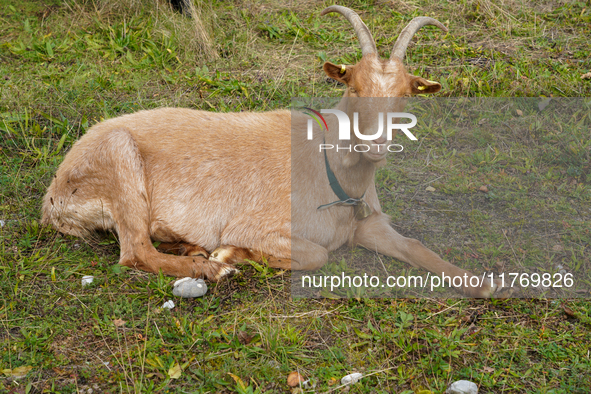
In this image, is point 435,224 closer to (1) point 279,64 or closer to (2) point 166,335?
(2) point 166,335

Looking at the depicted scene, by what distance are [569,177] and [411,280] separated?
227cm

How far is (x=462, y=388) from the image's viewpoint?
119 inches

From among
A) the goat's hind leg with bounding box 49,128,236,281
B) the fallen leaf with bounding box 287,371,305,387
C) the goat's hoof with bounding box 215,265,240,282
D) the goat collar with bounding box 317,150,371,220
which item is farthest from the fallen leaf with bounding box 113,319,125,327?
the goat collar with bounding box 317,150,371,220

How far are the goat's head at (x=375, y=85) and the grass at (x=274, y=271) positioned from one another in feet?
4.22

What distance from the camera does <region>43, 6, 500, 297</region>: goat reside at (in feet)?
14.0

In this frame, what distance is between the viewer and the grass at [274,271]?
3.25 meters

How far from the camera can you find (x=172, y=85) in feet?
21.1

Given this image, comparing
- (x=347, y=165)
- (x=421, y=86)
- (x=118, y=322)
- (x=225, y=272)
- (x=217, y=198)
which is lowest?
(x=118, y=322)

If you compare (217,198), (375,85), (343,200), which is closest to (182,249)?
(217,198)

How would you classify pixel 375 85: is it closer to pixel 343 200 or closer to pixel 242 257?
pixel 343 200

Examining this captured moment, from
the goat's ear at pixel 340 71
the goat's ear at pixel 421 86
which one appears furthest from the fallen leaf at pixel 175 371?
the goat's ear at pixel 421 86

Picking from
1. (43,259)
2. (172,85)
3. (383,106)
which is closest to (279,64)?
(172,85)

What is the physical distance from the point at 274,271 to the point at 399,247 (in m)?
1.03

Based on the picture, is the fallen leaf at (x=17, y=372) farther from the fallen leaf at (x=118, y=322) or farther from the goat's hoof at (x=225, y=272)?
the goat's hoof at (x=225, y=272)
